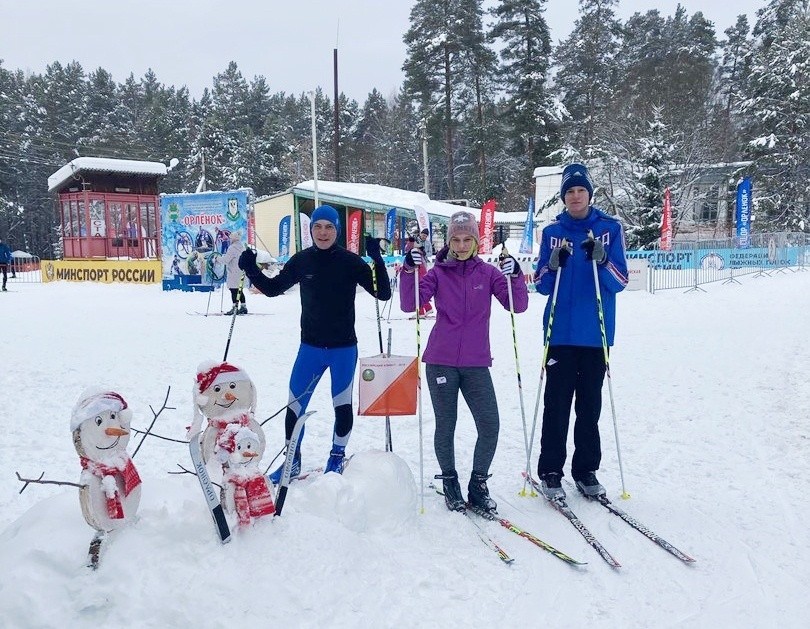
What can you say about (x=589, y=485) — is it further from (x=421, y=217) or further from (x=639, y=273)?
(x=639, y=273)

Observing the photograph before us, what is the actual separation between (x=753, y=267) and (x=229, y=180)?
37243 millimetres

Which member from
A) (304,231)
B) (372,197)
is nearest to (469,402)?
(304,231)

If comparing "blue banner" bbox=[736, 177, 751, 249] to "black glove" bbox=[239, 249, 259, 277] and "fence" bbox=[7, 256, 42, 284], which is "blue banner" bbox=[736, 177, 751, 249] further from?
"fence" bbox=[7, 256, 42, 284]

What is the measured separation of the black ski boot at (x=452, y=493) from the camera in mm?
3820

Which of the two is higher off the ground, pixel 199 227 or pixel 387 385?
pixel 199 227

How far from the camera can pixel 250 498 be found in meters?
2.93

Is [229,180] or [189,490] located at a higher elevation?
[229,180]

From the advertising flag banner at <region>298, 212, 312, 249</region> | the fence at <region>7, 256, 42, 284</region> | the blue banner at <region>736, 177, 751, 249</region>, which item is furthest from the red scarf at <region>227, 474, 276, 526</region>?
the fence at <region>7, 256, 42, 284</region>

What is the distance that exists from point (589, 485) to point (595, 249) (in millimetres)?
1548

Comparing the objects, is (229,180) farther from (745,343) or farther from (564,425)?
(564,425)

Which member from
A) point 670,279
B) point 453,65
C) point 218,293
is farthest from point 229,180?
point 670,279

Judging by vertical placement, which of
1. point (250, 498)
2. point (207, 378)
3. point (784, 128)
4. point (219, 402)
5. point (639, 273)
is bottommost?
point (250, 498)

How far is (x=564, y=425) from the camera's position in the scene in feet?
13.2

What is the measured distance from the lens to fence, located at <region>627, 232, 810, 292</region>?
64.6 ft
